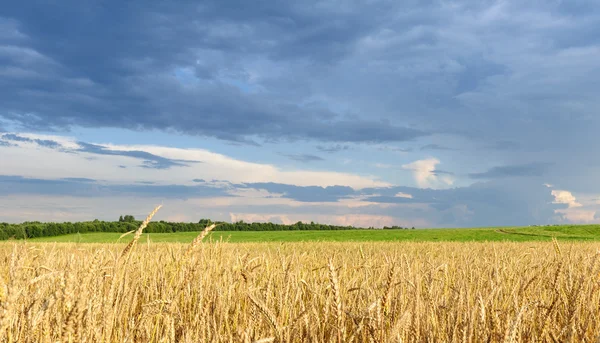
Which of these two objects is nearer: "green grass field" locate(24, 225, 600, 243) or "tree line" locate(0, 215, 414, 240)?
"green grass field" locate(24, 225, 600, 243)

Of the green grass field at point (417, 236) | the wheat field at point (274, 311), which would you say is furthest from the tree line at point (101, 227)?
the wheat field at point (274, 311)

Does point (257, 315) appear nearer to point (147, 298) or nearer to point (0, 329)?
point (147, 298)

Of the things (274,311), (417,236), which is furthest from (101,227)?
(274,311)

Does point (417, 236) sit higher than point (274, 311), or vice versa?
point (417, 236)

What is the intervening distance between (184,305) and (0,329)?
2893 millimetres

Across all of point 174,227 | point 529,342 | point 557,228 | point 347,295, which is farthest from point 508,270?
point 174,227

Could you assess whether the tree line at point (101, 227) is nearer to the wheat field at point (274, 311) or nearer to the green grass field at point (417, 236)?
the green grass field at point (417, 236)

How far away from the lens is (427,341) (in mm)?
2959

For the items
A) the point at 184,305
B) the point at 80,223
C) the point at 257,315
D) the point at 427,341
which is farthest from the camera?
the point at 80,223

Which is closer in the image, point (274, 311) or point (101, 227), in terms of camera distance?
point (274, 311)

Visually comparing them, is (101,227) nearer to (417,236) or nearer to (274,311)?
(417,236)

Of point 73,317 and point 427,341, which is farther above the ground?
point 73,317

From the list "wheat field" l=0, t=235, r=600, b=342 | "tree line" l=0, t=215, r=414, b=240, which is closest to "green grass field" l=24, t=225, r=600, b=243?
"tree line" l=0, t=215, r=414, b=240

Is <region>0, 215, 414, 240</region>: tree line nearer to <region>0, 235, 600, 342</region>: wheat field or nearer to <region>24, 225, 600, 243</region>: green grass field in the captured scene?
<region>24, 225, 600, 243</region>: green grass field
